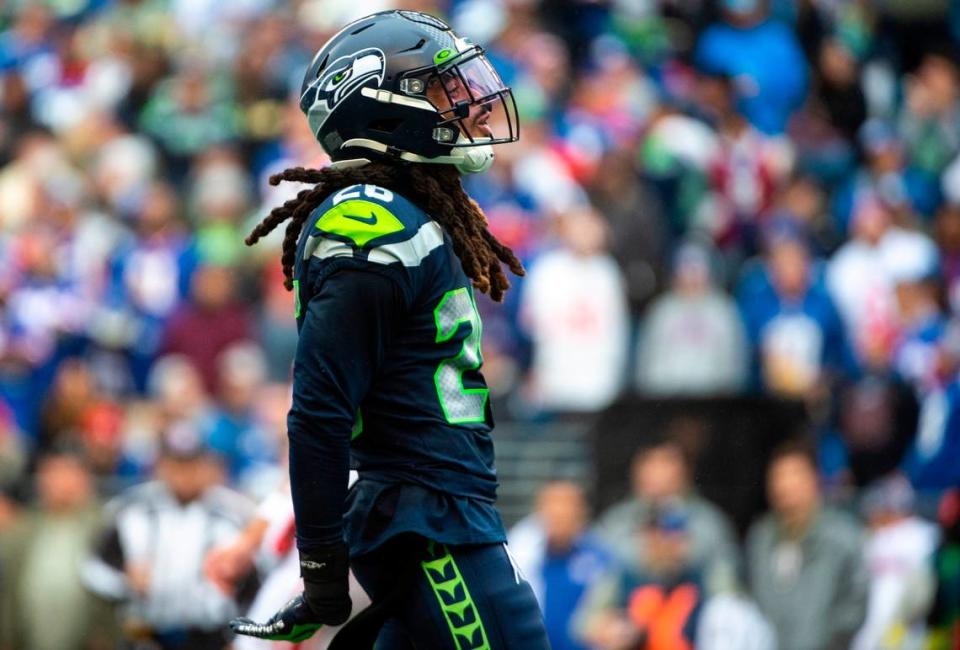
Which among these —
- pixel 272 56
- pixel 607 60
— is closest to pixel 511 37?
pixel 607 60

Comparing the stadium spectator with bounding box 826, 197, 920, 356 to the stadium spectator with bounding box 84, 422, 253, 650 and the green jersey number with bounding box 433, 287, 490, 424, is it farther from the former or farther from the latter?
the green jersey number with bounding box 433, 287, 490, 424

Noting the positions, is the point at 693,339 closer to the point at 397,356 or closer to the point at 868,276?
the point at 868,276

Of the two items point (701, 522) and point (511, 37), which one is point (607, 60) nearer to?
point (511, 37)

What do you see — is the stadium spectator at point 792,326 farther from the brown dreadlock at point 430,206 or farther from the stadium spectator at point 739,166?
the brown dreadlock at point 430,206

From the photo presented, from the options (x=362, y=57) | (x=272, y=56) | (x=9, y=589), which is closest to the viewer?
(x=362, y=57)

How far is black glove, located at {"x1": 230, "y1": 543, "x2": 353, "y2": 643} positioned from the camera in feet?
12.5

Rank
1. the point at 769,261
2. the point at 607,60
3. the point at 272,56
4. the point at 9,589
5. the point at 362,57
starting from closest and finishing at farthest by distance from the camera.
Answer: the point at 362,57
the point at 9,589
the point at 769,261
the point at 607,60
the point at 272,56

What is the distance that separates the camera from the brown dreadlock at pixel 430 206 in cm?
407

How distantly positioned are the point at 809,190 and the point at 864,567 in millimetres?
3582

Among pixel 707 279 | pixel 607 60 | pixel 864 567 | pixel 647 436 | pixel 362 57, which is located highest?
pixel 607 60

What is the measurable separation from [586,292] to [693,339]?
73cm

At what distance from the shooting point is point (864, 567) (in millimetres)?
9242

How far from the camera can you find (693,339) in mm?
10703

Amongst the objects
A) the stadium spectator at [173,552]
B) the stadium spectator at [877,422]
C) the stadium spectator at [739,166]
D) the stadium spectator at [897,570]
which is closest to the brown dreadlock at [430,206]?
the stadium spectator at [173,552]
